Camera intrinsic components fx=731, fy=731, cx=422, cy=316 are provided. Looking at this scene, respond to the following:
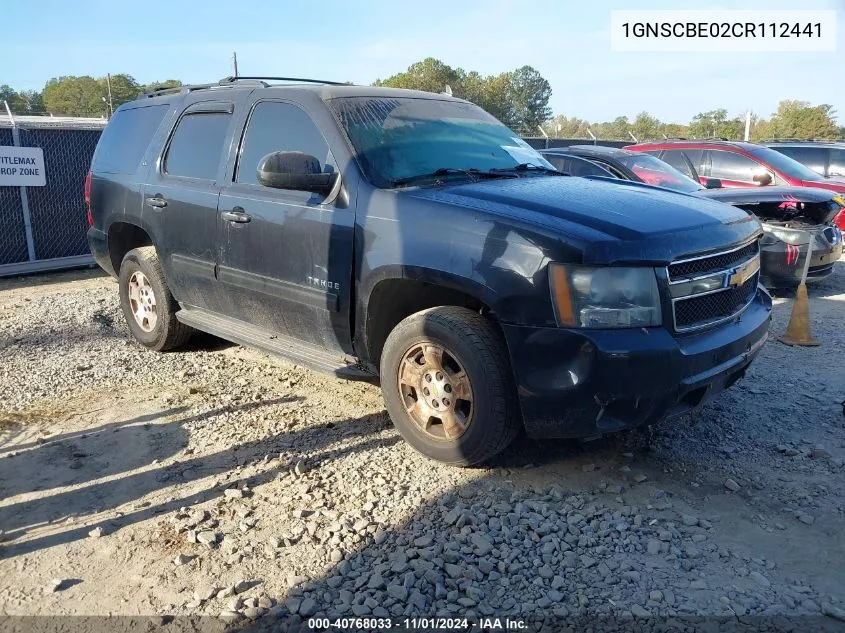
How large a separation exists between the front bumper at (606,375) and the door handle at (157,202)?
3.01m

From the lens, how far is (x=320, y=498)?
358 cm

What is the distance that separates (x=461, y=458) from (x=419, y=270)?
0.97 meters

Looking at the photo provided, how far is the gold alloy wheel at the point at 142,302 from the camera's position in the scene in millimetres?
5824

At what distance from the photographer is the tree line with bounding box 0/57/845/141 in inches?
1666

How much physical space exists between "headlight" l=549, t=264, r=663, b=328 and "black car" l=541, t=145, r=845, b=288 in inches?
183

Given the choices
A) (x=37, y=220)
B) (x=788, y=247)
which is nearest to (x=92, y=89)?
(x=37, y=220)

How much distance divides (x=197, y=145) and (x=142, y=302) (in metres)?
1.52

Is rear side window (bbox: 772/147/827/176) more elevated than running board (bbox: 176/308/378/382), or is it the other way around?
rear side window (bbox: 772/147/827/176)

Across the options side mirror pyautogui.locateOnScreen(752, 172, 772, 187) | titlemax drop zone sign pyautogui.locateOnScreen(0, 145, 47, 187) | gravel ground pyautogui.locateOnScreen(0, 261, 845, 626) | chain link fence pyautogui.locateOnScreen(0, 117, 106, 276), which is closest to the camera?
gravel ground pyautogui.locateOnScreen(0, 261, 845, 626)

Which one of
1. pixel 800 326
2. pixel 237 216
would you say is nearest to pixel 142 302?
pixel 237 216

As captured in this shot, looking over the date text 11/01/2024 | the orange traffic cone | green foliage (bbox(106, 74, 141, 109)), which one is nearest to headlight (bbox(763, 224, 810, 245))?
the orange traffic cone

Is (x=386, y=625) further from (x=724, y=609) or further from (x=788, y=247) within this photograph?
(x=788, y=247)

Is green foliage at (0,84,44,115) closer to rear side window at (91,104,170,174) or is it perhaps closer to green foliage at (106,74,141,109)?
green foliage at (106,74,141,109)

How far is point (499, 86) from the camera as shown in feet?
196
